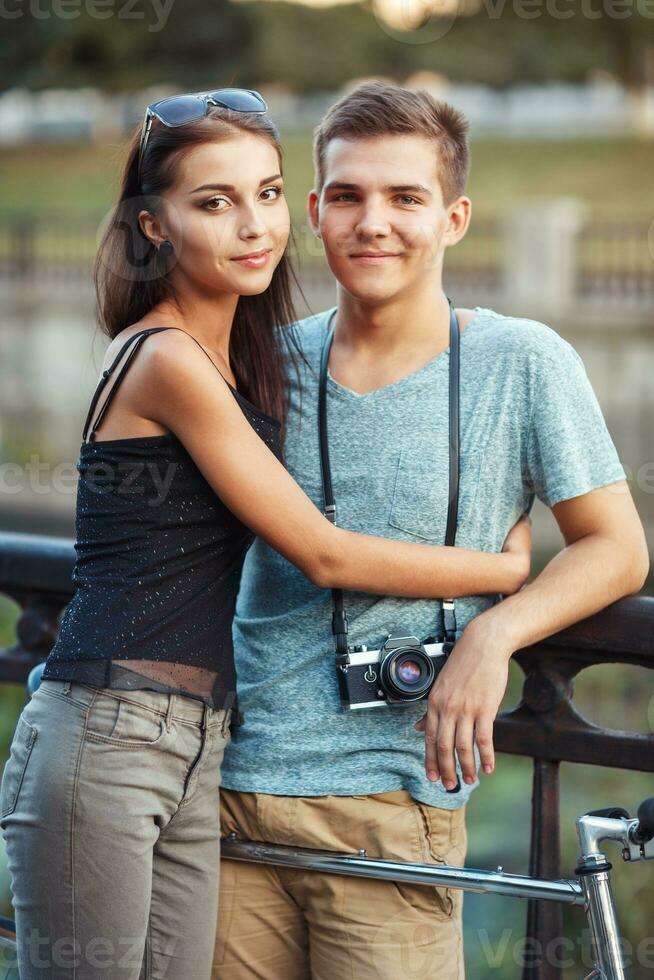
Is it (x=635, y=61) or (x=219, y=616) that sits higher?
(x=635, y=61)

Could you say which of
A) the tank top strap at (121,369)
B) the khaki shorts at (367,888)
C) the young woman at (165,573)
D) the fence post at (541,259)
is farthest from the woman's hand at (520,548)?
the fence post at (541,259)

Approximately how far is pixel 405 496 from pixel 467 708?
37 cm

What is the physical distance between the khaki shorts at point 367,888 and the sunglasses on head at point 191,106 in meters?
1.08

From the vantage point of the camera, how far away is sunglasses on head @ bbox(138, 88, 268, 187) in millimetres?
2021

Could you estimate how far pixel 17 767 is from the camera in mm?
1943

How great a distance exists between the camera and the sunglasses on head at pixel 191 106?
2.02 meters

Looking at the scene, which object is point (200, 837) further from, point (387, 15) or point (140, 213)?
point (387, 15)

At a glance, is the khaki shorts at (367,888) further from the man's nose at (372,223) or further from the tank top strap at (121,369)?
the man's nose at (372,223)

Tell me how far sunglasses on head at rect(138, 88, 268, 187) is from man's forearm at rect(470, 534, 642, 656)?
2.90 feet

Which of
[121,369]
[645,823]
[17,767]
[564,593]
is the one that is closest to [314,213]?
[121,369]

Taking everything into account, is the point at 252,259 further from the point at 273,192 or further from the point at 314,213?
the point at 314,213

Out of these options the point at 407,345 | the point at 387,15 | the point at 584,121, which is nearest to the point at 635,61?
the point at 387,15

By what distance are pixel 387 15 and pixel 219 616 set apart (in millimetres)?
18338

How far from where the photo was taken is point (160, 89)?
59.7ft
